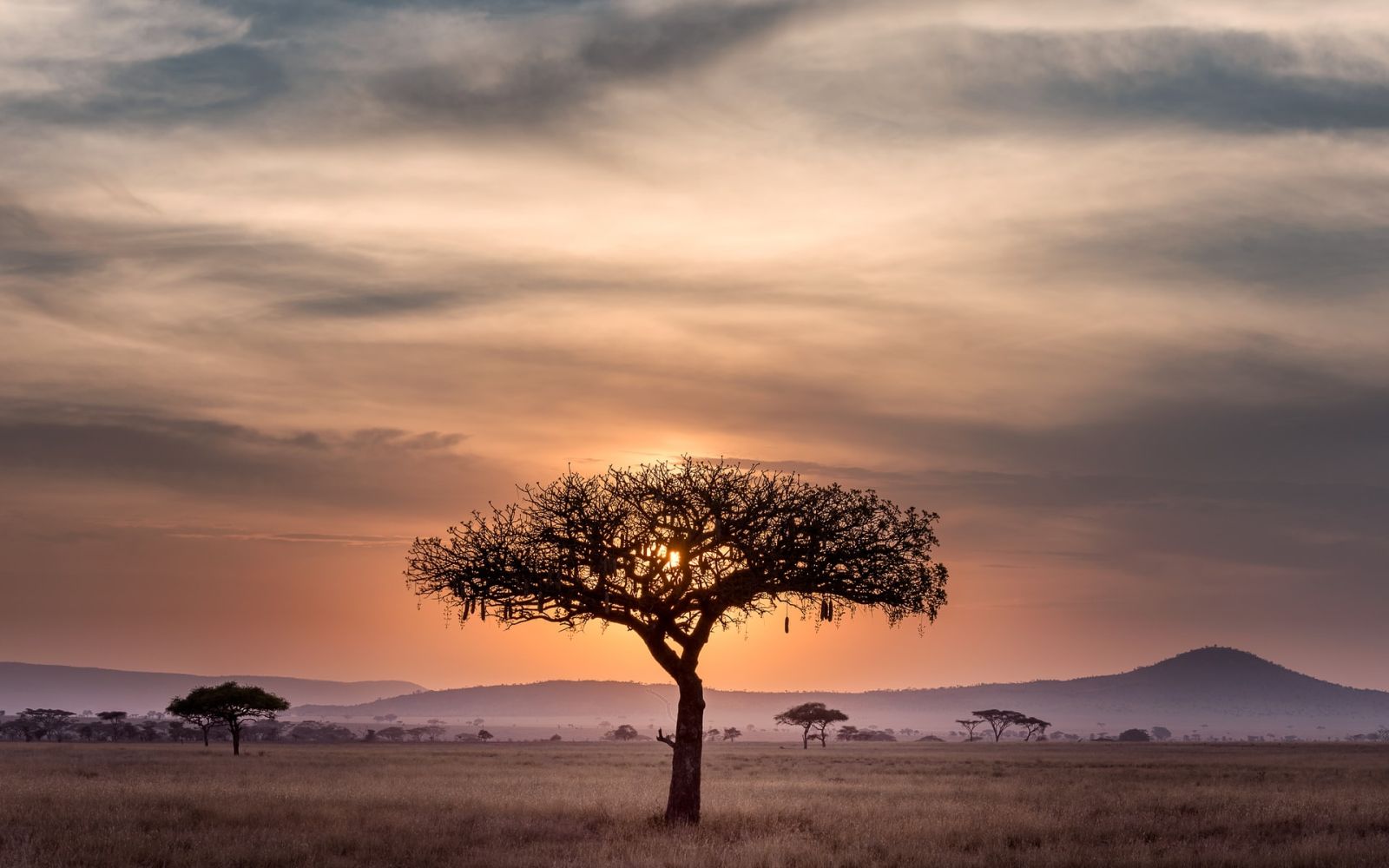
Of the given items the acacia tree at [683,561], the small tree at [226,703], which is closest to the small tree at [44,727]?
the small tree at [226,703]

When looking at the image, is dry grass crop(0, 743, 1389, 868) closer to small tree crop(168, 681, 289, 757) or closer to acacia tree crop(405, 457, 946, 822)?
acacia tree crop(405, 457, 946, 822)

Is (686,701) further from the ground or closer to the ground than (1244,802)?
further from the ground

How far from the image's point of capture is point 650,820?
35000mm

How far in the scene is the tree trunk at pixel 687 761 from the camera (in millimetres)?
34062

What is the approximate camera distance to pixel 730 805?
42531mm

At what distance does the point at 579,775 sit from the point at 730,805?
2908cm

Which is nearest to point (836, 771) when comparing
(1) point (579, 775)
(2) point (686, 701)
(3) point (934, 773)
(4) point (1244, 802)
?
(3) point (934, 773)

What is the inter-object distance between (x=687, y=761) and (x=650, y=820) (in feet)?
6.88

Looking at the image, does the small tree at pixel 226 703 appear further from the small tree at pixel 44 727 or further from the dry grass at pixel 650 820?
the small tree at pixel 44 727

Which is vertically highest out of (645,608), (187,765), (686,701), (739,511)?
(739,511)

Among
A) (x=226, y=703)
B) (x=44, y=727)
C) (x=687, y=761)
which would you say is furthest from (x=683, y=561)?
(x=44, y=727)

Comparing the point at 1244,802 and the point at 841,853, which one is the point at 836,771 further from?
the point at 841,853

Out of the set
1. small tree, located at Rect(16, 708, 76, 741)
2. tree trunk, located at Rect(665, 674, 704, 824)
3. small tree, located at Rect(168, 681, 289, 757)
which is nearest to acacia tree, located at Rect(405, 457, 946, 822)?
tree trunk, located at Rect(665, 674, 704, 824)

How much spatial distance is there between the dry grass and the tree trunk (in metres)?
0.72
